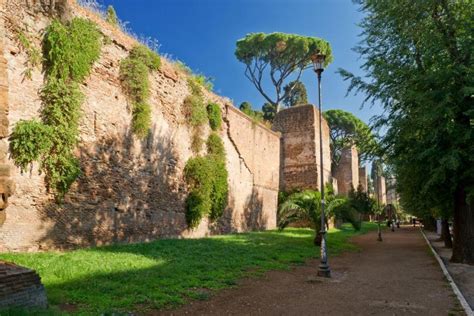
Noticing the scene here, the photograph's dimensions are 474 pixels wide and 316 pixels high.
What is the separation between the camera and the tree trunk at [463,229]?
1086 cm

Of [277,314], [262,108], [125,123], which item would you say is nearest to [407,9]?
[125,123]

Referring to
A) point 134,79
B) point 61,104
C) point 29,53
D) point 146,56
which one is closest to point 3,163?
point 61,104

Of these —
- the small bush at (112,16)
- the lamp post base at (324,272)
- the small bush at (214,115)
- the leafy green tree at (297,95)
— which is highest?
the leafy green tree at (297,95)

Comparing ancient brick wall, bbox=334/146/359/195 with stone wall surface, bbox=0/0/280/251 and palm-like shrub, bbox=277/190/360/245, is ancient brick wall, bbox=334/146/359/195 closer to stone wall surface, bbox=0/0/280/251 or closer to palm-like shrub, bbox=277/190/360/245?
palm-like shrub, bbox=277/190/360/245

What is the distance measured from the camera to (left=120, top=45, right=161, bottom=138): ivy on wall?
1171 centimetres

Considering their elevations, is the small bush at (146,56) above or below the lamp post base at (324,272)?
above

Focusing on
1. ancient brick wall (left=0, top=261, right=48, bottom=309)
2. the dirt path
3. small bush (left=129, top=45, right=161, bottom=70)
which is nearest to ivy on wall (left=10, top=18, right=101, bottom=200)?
small bush (left=129, top=45, right=161, bottom=70)

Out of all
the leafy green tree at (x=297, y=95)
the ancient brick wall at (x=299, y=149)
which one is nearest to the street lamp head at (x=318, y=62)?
the ancient brick wall at (x=299, y=149)

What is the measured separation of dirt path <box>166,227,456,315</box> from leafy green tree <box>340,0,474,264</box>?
229 cm

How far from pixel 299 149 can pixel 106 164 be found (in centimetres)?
1686

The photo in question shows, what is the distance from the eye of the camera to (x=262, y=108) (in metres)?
47.9

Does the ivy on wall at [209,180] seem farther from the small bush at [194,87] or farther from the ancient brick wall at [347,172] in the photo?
the ancient brick wall at [347,172]

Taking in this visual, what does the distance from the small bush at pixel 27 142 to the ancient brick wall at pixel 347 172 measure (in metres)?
37.8

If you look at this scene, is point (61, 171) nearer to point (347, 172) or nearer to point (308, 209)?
point (308, 209)
